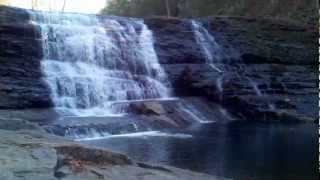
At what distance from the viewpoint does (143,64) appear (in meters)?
27.1

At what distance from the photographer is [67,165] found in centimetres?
745

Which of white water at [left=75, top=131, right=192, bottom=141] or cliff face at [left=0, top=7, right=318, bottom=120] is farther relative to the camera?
cliff face at [left=0, top=7, right=318, bottom=120]

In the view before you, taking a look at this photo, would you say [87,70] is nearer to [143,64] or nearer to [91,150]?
[143,64]

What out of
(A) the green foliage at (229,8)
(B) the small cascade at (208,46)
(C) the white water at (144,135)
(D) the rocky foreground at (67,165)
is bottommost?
(C) the white water at (144,135)

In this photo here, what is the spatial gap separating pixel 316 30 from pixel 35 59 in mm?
15435

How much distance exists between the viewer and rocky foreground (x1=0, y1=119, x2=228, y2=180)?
668cm

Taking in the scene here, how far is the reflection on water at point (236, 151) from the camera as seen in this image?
40.1ft

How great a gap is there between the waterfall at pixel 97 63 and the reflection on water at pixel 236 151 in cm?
524

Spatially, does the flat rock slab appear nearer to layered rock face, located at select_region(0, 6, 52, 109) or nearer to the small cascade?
layered rock face, located at select_region(0, 6, 52, 109)

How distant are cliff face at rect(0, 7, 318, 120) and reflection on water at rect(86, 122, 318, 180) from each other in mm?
5566

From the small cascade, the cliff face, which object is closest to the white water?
the cliff face

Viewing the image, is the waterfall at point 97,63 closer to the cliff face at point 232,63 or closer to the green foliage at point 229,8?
the cliff face at point 232,63

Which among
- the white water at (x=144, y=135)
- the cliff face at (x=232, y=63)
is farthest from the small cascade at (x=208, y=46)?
the white water at (x=144, y=135)

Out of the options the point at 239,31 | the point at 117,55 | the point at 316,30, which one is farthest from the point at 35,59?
the point at 316,30
